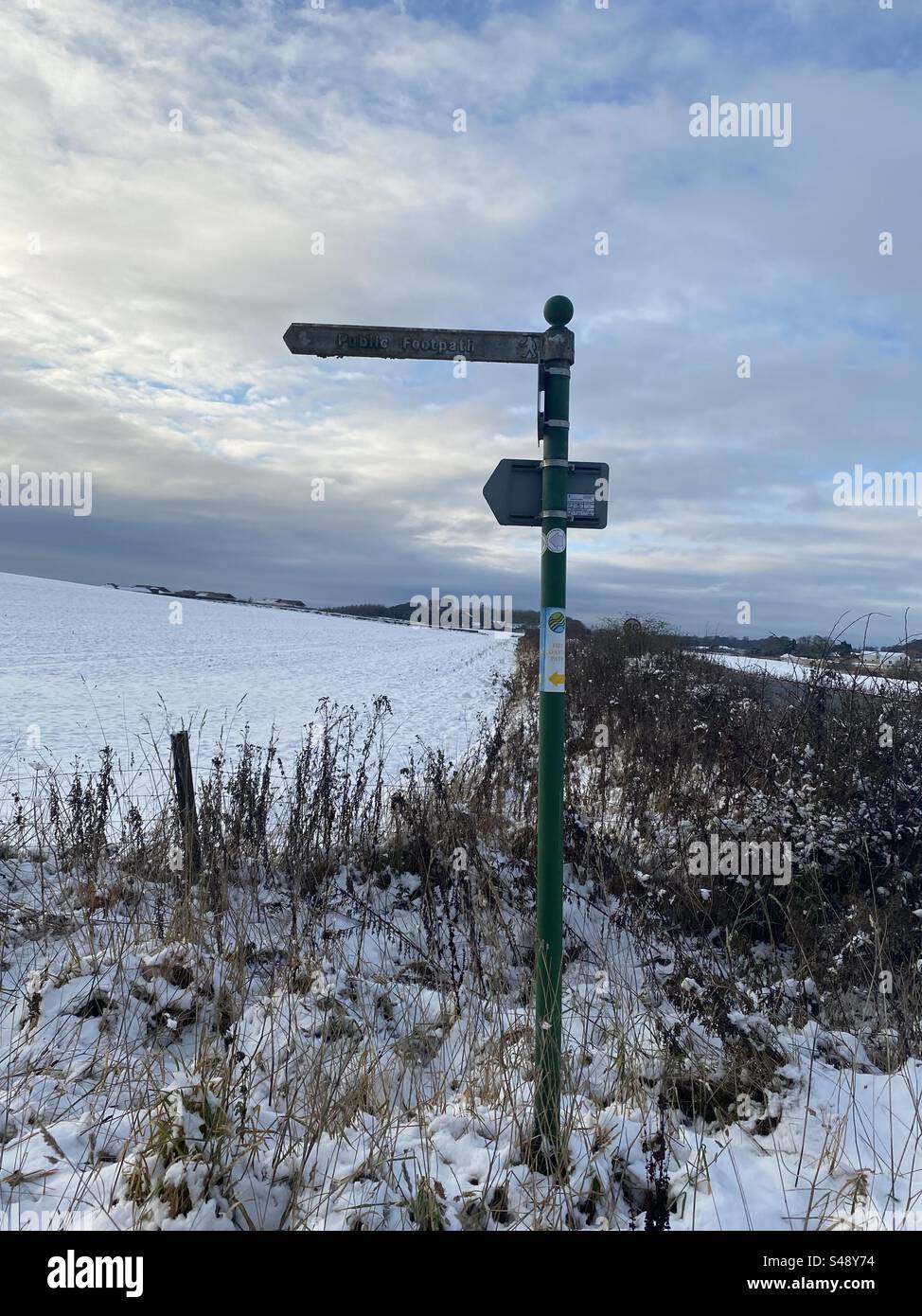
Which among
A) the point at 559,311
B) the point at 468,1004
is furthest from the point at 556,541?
the point at 468,1004

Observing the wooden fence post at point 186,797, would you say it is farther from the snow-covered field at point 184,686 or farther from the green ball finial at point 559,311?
the green ball finial at point 559,311

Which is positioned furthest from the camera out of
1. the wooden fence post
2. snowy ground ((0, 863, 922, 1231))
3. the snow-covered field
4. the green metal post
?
the snow-covered field

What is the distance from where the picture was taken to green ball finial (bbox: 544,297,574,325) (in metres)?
2.49

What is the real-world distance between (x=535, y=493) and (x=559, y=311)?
629 mm

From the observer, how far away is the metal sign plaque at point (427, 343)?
247 cm

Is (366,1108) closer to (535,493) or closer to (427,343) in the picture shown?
(535,493)

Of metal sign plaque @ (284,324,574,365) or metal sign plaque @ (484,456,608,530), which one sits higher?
metal sign plaque @ (284,324,574,365)

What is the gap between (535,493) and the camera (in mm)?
2520

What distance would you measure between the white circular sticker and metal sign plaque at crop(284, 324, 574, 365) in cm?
60

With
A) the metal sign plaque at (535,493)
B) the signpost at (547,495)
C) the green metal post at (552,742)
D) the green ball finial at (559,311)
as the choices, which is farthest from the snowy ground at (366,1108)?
the green ball finial at (559,311)

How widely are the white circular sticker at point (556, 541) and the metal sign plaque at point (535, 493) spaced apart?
0.27 feet

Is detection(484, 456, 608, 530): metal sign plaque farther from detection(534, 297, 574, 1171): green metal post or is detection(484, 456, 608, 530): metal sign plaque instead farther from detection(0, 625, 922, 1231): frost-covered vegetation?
detection(0, 625, 922, 1231): frost-covered vegetation

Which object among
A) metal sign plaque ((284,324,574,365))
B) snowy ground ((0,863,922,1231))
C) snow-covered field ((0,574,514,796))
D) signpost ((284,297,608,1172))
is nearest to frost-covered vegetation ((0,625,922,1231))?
snowy ground ((0,863,922,1231))
